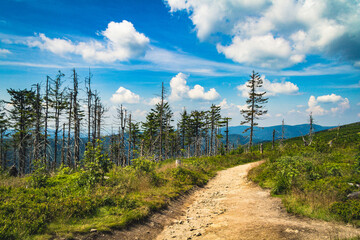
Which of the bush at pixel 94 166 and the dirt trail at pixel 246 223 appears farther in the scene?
the bush at pixel 94 166

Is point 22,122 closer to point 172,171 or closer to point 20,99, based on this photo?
point 20,99

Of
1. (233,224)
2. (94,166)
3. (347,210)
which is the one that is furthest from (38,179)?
(347,210)

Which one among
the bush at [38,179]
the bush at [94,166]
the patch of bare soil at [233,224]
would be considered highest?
the bush at [94,166]

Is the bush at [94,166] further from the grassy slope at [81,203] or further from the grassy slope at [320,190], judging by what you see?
the grassy slope at [320,190]

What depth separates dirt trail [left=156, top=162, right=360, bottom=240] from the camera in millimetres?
4797

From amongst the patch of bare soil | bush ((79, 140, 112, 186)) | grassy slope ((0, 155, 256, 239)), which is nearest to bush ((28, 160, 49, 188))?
grassy slope ((0, 155, 256, 239))

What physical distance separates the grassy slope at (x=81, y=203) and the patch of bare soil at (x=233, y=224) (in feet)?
1.87

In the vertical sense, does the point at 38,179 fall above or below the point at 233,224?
above

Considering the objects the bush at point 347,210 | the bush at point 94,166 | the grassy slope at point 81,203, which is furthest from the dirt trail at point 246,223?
the bush at point 94,166

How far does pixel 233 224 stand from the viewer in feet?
19.4

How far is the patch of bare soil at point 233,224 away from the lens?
15.9 feet

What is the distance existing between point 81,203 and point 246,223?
17.9 feet

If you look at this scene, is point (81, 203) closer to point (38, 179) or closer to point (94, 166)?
point (94, 166)

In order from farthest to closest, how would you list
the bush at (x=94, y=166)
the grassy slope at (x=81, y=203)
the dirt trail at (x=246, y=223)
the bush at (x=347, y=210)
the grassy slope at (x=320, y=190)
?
the bush at (x=94, y=166)
the grassy slope at (x=320, y=190)
the bush at (x=347, y=210)
the dirt trail at (x=246, y=223)
the grassy slope at (x=81, y=203)
